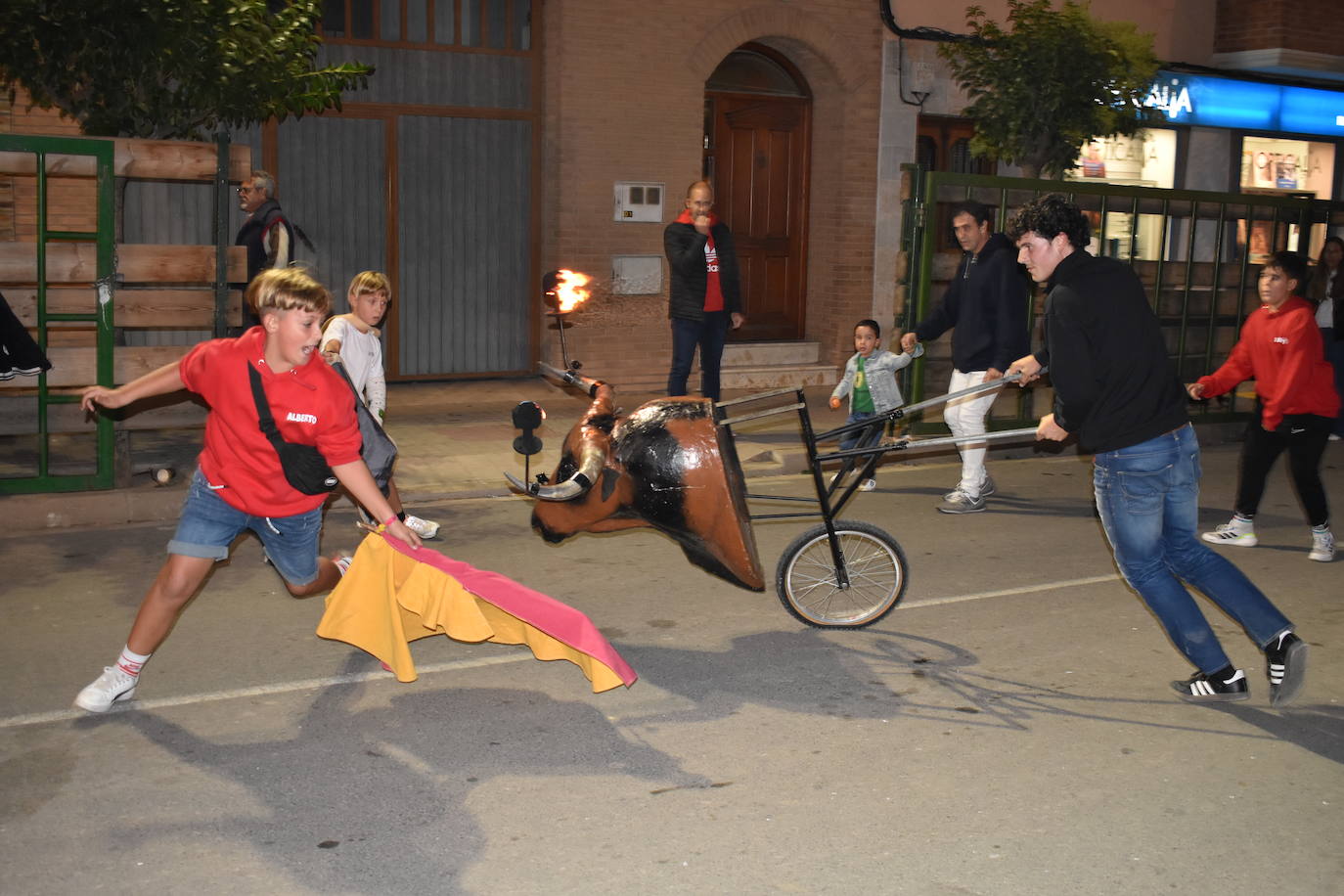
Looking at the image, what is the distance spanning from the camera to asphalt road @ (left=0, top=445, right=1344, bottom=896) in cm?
430

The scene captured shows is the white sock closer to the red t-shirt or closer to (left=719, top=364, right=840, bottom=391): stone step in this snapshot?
the red t-shirt

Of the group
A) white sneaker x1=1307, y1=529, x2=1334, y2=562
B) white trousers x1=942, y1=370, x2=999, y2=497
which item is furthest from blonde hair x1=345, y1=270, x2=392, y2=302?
white sneaker x1=1307, y1=529, x2=1334, y2=562

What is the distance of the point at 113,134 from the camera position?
949 cm

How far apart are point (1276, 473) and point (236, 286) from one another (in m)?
8.45

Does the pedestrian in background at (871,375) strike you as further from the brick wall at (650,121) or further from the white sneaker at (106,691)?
the white sneaker at (106,691)

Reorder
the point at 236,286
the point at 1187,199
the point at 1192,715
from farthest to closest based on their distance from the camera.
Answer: the point at 1187,199 → the point at 236,286 → the point at 1192,715

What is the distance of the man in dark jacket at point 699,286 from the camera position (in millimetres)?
11422

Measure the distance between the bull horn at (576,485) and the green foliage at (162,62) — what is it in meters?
4.66

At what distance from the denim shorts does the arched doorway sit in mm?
10398

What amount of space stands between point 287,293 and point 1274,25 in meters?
16.5

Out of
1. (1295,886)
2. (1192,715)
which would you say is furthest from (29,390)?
(1295,886)

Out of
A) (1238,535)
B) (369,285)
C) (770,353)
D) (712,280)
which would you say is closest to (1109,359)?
(1238,535)

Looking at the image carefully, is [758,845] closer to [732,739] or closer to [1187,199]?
[732,739]

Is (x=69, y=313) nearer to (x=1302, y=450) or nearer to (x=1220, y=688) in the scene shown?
(x=1220, y=688)
